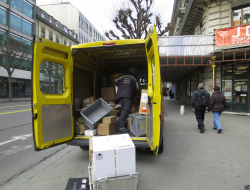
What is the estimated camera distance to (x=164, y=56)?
11352 millimetres

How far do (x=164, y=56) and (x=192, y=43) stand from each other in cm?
179

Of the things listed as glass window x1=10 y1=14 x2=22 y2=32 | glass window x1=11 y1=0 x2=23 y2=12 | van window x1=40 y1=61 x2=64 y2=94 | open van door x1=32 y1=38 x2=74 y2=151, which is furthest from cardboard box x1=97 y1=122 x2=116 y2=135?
glass window x1=11 y1=0 x2=23 y2=12

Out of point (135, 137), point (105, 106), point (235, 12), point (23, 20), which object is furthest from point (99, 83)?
point (23, 20)

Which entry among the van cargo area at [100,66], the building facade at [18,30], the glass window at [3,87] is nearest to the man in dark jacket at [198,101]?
the van cargo area at [100,66]

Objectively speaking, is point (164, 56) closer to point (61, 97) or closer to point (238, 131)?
point (238, 131)

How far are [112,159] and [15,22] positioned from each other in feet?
109

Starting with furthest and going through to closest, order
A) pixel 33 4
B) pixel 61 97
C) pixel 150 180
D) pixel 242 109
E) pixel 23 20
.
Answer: pixel 33 4
pixel 23 20
pixel 242 109
pixel 61 97
pixel 150 180

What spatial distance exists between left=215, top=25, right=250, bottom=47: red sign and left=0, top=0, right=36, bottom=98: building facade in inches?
1009

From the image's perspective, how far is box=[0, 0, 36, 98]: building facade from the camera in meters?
26.5

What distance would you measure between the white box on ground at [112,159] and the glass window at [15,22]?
3199 centimetres

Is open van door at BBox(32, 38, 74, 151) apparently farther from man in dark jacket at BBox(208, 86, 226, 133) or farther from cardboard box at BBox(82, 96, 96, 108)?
man in dark jacket at BBox(208, 86, 226, 133)

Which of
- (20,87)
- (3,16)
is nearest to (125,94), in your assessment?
(3,16)

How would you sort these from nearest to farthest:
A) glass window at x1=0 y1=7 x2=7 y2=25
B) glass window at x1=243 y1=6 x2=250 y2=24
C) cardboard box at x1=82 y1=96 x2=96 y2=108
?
cardboard box at x1=82 y1=96 x2=96 y2=108 < glass window at x1=243 y1=6 x2=250 y2=24 < glass window at x1=0 y1=7 x2=7 y2=25

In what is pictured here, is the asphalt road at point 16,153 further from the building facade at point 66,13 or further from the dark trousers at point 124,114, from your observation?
the building facade at point 66,13
